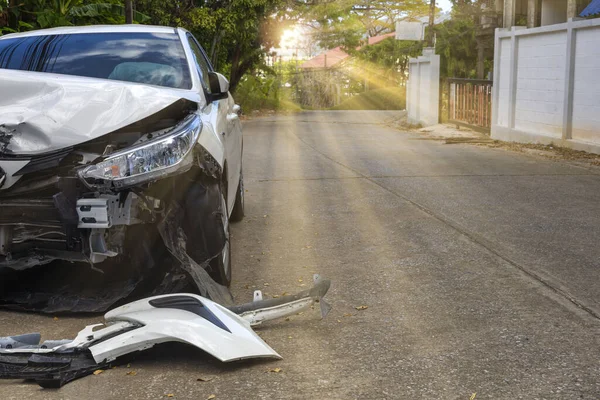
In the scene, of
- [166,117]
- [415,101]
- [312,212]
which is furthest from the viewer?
[415,101]

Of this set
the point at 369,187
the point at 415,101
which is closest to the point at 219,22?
the point at 415,101

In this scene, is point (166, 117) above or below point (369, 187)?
above

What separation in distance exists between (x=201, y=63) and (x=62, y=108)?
261 centimetres

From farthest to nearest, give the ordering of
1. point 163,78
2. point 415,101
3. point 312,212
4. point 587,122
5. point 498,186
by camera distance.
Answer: point 415,101
point 587,122
point 498,186
point 312,212
point 163,78

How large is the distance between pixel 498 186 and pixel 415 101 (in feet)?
57.9

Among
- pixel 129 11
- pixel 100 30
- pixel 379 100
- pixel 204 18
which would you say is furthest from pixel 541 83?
pixel 379 100

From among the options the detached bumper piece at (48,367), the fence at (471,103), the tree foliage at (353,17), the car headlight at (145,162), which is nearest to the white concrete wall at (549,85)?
the fence at (471,103)

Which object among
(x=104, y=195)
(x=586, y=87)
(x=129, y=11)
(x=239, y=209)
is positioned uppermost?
(x=129, y=11)

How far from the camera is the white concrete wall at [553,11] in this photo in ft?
69.5

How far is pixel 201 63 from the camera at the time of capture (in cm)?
745

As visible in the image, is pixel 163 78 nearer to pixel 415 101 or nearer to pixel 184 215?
pixel 184 215

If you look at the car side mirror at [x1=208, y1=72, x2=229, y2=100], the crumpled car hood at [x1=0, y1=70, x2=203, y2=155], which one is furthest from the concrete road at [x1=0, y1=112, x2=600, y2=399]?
the car side mirror at [x1=208, y1=72, x2=229, y2=100]

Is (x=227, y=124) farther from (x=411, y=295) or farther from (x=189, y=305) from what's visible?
(x=189, y=305)

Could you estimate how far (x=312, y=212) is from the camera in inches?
367
